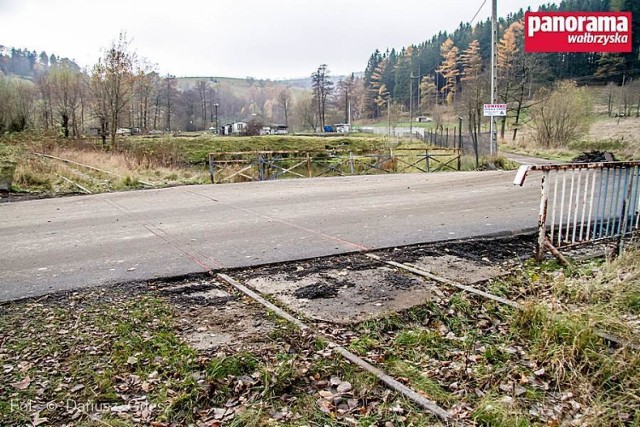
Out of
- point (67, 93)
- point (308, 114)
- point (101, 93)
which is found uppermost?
point (308, 114)

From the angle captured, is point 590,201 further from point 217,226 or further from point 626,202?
point 217,226

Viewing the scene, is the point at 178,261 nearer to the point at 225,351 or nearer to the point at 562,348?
the point at 225,351

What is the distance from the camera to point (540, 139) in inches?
1368

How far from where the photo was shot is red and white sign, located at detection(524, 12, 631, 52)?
55.7 feet

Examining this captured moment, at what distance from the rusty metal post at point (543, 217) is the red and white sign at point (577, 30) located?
1438cm

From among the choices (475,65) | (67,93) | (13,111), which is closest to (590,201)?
(13,111)

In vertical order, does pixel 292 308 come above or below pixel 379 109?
below

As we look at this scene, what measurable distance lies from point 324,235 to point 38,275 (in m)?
3.95

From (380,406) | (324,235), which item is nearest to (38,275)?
(324,235)

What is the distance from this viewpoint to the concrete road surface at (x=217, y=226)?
5691 mm

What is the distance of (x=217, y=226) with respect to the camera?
317 inches

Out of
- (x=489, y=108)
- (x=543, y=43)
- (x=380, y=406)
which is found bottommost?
(x=380, y=406)

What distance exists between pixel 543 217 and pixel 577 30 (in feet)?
52.7

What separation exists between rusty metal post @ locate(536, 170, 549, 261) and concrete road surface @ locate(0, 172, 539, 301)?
1367 millimetres
